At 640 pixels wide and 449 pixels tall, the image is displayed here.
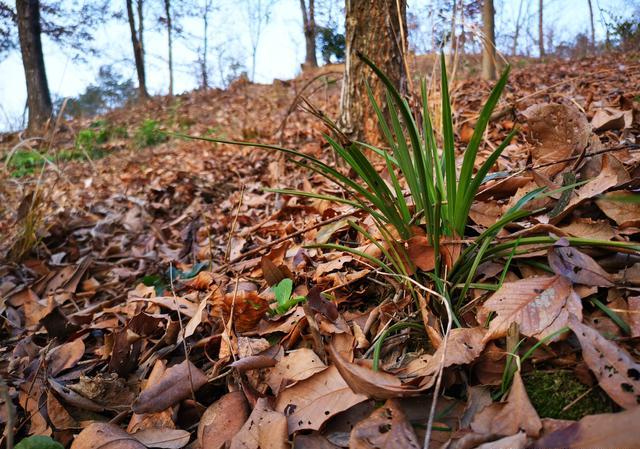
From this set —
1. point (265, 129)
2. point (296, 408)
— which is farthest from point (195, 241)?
point (265, 129)

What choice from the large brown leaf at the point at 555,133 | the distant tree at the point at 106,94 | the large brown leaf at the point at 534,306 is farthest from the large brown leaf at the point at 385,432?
the distant tree at the point at 106,94

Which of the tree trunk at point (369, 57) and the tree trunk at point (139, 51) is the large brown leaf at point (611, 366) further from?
the tree trunk at point (139, 51)

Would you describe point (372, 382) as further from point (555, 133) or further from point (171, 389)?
point (555, 133)

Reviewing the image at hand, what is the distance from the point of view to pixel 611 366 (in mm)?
655

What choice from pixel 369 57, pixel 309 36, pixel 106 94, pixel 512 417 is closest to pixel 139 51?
pixel 106 94

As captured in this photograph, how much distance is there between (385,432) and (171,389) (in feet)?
1.78

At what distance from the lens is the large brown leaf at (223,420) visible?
84 centimetres

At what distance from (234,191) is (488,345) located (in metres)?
2.45

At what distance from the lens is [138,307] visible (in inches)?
55.5

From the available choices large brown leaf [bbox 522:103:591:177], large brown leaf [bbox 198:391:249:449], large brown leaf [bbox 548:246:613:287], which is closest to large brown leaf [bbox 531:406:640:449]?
large brown leaf [bbox 548:246:613:287]

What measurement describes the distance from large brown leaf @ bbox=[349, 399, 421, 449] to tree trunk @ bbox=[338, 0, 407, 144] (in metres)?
1.98

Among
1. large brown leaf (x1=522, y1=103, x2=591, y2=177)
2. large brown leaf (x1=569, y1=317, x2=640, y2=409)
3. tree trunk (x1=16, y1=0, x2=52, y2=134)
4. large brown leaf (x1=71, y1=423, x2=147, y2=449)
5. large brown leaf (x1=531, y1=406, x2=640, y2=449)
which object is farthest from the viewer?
tree trunk (x1=16, y1=0, x2=52, y2=134)

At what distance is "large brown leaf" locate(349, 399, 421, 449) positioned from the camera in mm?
675

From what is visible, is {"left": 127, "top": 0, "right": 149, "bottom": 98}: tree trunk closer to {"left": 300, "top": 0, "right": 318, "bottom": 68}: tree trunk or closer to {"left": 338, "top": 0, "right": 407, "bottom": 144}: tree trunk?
{"left": 300, "top": 0, "right": 318, "bottom": 68}: tree trunk
